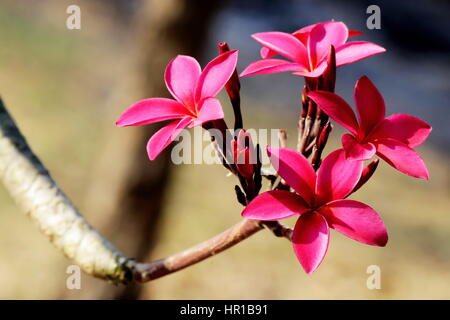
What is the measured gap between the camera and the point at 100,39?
506cm

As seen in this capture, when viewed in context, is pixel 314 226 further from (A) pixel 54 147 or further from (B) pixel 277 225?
(A) pixel 54 147

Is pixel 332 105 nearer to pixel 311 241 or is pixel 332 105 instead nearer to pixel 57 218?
pixel 311 241

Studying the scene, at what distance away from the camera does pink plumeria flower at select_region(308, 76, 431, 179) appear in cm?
45

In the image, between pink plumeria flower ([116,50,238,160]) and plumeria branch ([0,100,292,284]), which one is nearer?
pink plumeria flower ([116,50,238,160])

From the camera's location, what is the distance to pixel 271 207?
443mm

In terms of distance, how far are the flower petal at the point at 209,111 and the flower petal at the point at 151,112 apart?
0.03 metres

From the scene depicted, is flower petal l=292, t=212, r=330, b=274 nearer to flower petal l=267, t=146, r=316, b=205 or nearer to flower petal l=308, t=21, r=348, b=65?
flower petal l=267, t=146, r=316, b=205

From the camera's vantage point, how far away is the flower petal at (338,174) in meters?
0.45

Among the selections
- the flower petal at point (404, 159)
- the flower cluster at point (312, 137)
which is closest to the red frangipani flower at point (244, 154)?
the flower cluster at point (312, 137)

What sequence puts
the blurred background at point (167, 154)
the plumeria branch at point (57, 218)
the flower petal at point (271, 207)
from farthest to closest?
the blurred background at point (167, 154) → the plumeria branch at point (57, 218) → the flower petal at point (271, 207)

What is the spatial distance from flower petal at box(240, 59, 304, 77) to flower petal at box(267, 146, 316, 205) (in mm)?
78

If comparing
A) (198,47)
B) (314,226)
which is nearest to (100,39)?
(198,47)

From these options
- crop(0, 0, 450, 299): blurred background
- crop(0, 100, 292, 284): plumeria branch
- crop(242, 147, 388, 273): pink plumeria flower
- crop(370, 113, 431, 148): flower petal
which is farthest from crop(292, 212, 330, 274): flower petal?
crop(0, 0, 450, 299): blurred background

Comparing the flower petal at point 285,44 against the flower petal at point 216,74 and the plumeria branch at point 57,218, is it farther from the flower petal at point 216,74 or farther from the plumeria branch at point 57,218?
the plumeria branch at point 57,218
